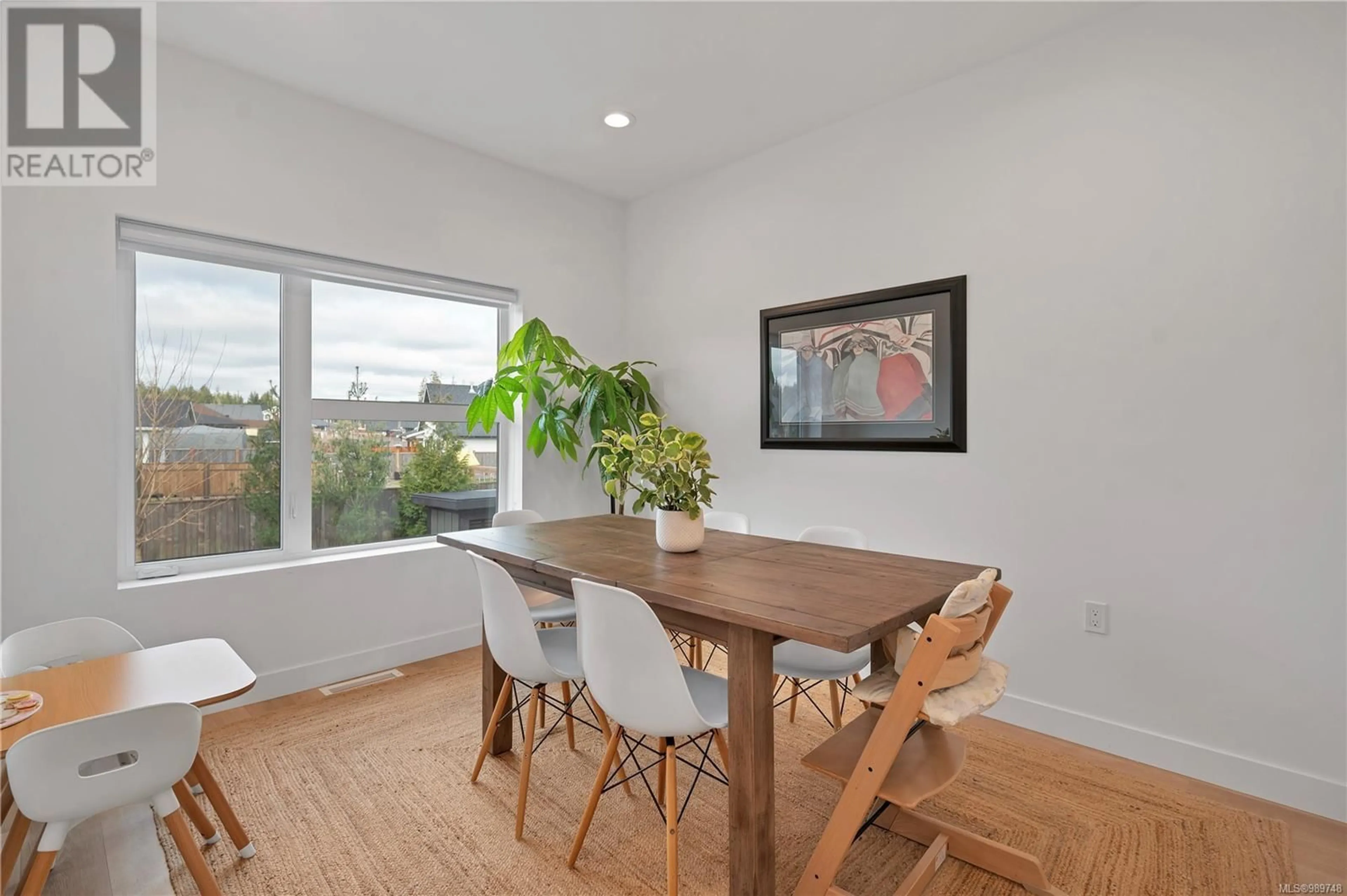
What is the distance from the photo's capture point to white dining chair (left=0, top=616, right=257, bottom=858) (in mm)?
1824

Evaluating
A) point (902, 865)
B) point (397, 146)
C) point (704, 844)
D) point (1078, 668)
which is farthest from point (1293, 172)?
point (397, 146)

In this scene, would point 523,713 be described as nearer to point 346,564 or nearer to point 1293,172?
point 346,564

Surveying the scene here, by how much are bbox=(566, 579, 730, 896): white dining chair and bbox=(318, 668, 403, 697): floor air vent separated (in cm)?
177

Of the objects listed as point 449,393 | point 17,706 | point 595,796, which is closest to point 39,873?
point 17,706

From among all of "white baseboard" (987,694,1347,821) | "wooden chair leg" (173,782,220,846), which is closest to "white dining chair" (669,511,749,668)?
"white baseboard" (987,694,1347,821)

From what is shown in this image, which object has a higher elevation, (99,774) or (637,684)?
(637,684)

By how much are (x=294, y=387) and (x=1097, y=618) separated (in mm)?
3688

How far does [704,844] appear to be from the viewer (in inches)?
75.0

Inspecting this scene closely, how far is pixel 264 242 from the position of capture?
116 inches

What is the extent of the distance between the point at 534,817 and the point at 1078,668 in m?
2.13

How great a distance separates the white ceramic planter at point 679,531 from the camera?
218 centimetres

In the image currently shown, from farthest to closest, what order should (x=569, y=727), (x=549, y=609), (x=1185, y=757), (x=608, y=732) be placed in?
(x=549, y=609), (x=569, y=727), (x=1185, y=757), (x=608, y=732)

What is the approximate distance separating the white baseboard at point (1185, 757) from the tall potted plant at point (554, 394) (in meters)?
2.16

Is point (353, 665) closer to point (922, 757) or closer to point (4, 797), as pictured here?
point (4, 797)
